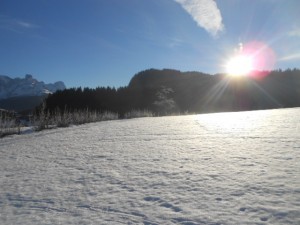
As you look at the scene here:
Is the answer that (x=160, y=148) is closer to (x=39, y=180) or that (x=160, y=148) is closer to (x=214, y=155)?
(x=214, y=155)

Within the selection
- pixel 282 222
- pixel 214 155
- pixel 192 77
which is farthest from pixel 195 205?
pixel 192 77

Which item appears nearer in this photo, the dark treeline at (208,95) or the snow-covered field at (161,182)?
the snow-covered field at (161,182)

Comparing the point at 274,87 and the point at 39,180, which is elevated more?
the point at 274,87

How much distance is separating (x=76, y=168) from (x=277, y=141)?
2.42 m

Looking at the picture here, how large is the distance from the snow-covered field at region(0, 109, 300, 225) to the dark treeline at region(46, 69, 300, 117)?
58.4 metres

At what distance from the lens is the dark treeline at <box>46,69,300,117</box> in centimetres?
6706

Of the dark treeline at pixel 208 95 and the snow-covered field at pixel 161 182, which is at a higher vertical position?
the dark treeline at pixel 208 95

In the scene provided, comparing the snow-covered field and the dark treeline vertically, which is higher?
the dark treeline

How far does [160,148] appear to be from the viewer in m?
4.30

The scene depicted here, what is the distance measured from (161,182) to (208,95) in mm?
76129

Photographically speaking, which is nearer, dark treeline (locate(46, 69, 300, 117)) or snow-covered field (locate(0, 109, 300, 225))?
snow-covered field (locate(0, 109, 300, 225))

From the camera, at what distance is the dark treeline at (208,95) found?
67.1 m

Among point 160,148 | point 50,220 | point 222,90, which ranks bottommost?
point 50,220

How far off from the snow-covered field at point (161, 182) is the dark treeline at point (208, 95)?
5837 cm
